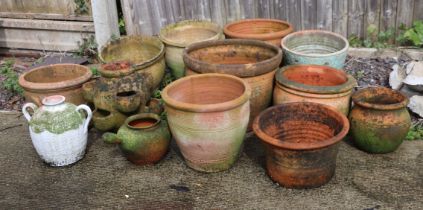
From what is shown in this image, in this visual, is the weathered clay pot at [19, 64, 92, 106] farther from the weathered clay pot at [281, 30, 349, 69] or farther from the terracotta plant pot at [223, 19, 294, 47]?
the weathered clay pot at [281, 30, 349, 69]

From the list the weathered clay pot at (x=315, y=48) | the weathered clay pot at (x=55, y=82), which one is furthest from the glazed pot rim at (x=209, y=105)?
the weathered clay pot at (x=55, y=82)

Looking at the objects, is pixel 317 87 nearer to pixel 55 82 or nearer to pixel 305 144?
pixel 305 144

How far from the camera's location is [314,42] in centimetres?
445

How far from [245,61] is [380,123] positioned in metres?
1.31

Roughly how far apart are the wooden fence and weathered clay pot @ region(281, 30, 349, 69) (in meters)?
0.54

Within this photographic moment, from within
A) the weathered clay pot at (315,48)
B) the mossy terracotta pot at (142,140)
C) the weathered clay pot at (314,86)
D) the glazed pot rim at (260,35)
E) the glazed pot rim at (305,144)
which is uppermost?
the glazed pot rim at (260,35)

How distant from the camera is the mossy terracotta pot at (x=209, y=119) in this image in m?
3.25

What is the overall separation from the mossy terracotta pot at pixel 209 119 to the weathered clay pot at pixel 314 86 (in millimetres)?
365

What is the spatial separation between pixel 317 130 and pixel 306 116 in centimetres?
13

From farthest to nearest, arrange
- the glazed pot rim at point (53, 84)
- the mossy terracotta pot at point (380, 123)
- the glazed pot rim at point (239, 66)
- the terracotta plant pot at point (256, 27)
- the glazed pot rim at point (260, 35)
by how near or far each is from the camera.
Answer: the terracotta plant pot at point (256, 27)
the glazed pot rim at point (260, 35)
the glazed pot rim at point (53, 84)
the glazed pot rim at point (239, 66)
the mossy terracotta pot at point (380, 123)

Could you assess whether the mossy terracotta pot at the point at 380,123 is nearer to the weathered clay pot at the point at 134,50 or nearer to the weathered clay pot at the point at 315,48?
the weathered clay pot at the point at 315,48

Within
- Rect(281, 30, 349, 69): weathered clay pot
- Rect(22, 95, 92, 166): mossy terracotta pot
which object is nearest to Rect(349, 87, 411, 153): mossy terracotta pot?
Rect(281, 30, 349, 69): weathered clay pot

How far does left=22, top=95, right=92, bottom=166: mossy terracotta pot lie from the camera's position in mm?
3562

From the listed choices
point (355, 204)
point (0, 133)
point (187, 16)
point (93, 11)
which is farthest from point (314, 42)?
point (0, 133)
